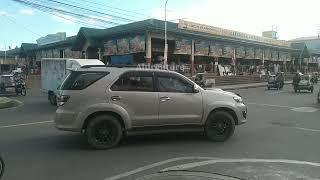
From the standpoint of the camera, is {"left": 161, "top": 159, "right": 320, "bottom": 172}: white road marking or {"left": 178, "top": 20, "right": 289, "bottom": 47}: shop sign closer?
{"left": 161, "top": 159, "right": 320, "bottom": 172}: white road marking

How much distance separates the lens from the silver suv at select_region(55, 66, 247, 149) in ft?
31.3

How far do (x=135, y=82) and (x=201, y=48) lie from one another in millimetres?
34126

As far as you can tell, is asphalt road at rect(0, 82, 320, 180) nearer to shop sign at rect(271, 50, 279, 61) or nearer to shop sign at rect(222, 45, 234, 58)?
shop sign at rect(222, 45, 234, 58)

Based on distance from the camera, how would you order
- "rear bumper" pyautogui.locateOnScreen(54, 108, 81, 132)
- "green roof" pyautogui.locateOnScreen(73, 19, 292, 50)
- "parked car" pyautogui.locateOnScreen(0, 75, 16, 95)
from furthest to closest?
"green roof" pyautogui.locateOnScreen(73, 19, 292, 50) → "parked car" pyautogui.locateOnScreen(0, 75, 16, 95) → "rear bumper" pyautogui.locateOnScreen(54, 108, 81, 132)

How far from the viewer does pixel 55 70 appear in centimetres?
2241

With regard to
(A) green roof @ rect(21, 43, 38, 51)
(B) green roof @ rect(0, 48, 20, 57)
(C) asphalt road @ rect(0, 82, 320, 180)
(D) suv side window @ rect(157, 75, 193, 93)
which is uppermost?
(A) green roof @ rect(21, 43, 38, 51)

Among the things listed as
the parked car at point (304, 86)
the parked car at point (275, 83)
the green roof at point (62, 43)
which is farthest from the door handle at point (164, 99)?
the green roof at point (62, 43)

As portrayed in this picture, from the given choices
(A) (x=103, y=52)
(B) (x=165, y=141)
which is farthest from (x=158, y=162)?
(A) (x=103, y=52)

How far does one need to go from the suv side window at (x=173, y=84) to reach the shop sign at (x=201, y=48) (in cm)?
3267

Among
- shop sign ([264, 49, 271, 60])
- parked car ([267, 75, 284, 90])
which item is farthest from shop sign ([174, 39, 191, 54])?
shop sign ([264, 49, 271, 60])

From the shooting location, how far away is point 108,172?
7480mm

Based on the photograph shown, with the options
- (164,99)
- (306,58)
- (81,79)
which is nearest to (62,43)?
(81,79)

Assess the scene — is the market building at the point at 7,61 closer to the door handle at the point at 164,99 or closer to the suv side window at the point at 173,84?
the suv side window at the point at 173,84

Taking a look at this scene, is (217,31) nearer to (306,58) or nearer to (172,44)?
(172,44)
